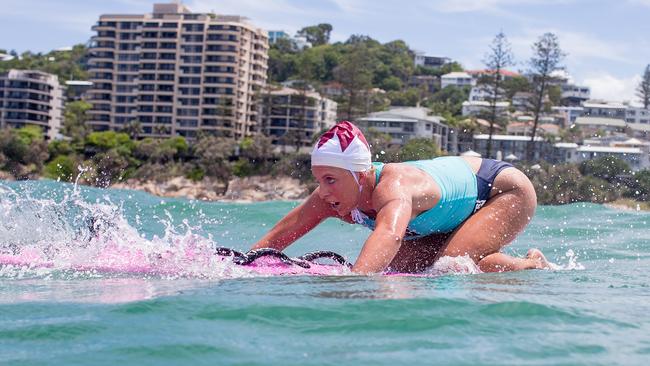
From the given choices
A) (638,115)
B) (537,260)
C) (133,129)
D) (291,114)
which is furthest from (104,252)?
(133,129)


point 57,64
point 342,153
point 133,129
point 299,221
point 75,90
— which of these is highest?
point 57,64

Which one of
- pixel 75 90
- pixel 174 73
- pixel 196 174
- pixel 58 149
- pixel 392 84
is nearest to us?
pixel 196 174

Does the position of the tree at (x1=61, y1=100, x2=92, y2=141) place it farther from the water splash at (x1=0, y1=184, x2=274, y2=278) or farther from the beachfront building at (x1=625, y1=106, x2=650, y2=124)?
the water splash at (x1=0, y1=184, x2=274, y2=278)

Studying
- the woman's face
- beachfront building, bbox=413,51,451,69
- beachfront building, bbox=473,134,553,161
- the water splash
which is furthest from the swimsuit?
beachfront building, bbox=413,51,451,69

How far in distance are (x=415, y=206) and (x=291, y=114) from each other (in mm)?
92137

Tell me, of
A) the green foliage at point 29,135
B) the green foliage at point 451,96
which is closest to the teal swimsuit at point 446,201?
the green foliage at point 29,135

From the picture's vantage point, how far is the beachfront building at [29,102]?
110625 mm

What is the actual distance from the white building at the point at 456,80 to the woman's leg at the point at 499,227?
531ft

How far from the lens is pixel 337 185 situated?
19.9 feet

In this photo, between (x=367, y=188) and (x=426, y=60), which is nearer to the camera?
(x=367, y=188)

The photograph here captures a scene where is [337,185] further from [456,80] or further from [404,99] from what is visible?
[456,80]

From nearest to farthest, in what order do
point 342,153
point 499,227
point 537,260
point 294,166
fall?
point 342,153 → point 499,227 → point 537,260 → point 294,166

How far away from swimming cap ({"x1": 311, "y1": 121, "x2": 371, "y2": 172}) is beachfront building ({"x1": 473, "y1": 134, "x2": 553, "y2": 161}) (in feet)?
200

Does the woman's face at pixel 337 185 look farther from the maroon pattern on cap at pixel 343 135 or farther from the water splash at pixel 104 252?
the water splash at pixel 104 252
